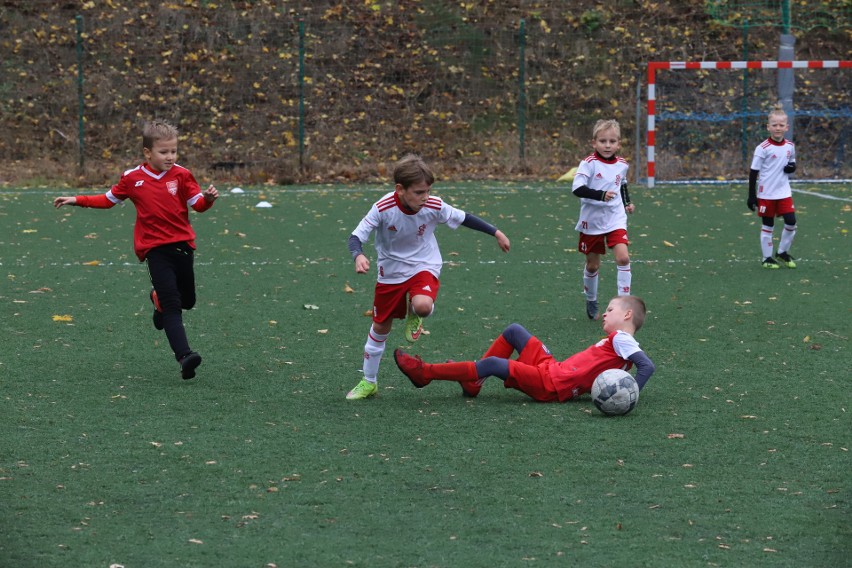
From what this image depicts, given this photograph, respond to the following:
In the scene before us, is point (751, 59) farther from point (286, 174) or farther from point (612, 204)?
point (612, 204)

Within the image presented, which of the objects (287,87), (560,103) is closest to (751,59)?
(560,103)

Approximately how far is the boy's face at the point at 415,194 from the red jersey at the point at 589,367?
3.68 ft

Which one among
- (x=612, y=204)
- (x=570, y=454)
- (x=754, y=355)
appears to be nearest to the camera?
(x=570, y=454)

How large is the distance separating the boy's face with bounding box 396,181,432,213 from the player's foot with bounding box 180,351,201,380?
153cm

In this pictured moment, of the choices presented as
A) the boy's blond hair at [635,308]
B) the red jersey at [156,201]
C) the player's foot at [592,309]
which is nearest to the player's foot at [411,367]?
the boy's blond hair at [635,308]

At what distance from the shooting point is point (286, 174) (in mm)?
22031

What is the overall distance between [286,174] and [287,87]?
3369mm

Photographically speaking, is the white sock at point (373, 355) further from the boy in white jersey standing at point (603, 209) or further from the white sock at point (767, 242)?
the white sock at point (767, 242)

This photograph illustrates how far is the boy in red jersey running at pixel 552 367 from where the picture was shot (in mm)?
6664

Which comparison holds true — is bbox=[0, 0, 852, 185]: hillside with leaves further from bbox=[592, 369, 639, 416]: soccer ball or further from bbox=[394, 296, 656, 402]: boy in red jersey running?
bbox=[592, 369, 639, 416]: soccer ball

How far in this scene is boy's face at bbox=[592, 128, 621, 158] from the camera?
31.1 ft

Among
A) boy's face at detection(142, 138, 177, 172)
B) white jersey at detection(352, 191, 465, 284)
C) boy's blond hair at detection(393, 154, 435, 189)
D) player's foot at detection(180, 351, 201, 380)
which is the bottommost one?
player's foot at detection(180, 351, 201, 380)

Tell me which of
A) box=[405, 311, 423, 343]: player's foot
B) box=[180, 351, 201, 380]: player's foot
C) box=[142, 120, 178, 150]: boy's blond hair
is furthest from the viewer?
box=[142, 120, 178, 150]: boy's blond hair

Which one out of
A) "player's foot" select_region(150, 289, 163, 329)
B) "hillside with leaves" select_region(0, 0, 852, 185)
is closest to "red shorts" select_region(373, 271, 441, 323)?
"player's foot" select_region(150, 289, 163, 329)
